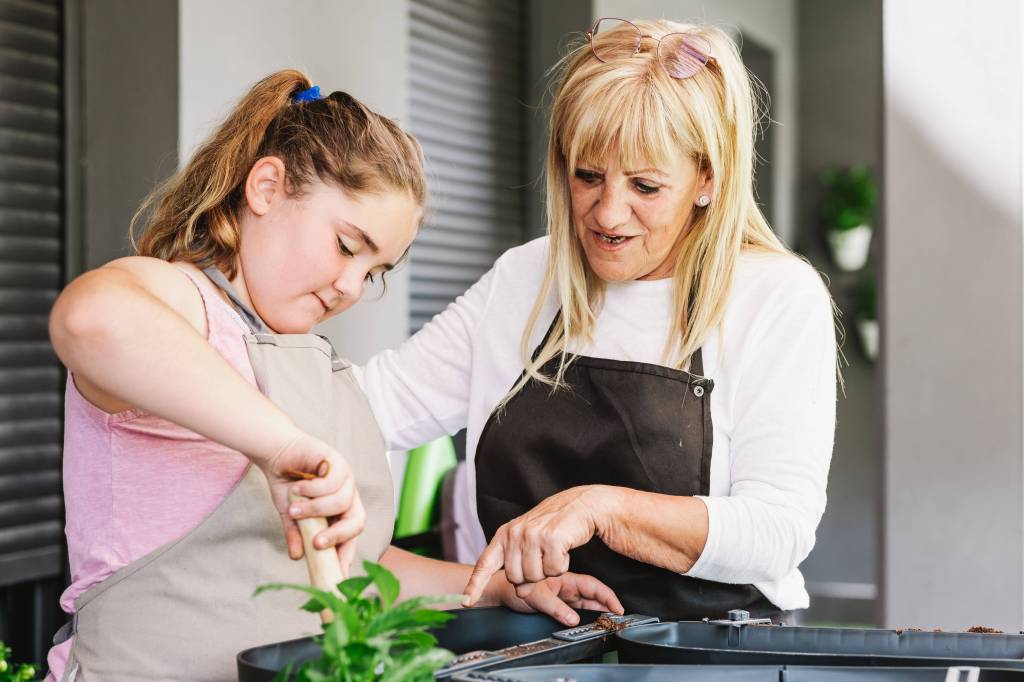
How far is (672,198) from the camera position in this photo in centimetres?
164

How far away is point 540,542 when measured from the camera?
132 centimetres

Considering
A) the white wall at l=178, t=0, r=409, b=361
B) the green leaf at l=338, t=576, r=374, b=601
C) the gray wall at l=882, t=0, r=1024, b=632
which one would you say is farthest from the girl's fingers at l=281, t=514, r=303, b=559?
the gray wall at l=882, t=0, r=1024, b=632

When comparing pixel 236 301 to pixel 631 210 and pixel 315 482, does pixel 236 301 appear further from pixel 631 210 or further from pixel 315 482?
pixel 631 210

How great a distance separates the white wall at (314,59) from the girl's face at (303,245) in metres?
0.99

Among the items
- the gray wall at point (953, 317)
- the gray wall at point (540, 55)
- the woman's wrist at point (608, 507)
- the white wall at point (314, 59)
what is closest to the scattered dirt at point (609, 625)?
the woman's wrist at point (608, 507)

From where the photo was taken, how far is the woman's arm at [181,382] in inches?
38.7

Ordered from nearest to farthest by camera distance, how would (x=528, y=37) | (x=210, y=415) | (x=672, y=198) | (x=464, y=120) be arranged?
(x=210, y=415) → (x=672, y=198) → (x=464, y=120) → (x=528, y=37)

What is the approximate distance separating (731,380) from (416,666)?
2.88ft

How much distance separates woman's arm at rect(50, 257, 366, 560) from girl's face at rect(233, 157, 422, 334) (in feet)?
1.14

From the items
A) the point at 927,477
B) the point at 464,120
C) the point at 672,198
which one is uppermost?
the point at 464,120

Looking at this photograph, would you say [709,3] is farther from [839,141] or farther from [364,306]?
[364,306]

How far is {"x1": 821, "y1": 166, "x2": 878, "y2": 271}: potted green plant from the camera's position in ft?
21.0

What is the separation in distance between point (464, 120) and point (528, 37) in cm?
48

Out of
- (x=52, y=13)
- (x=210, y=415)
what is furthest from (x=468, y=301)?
(x=52, y=13)
